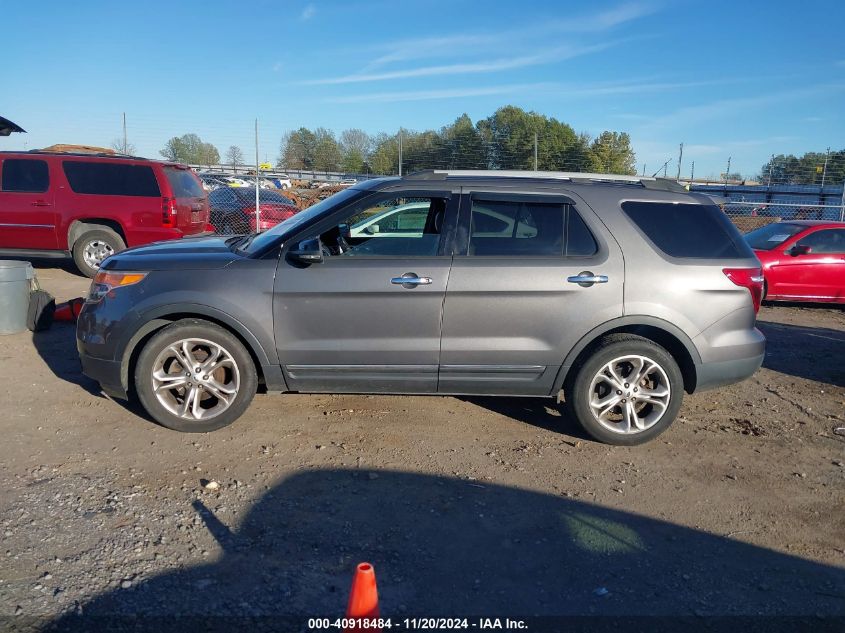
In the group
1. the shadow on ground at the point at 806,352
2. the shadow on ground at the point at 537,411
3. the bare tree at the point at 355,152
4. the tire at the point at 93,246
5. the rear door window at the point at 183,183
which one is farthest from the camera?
the bare tree at the point at 355,152

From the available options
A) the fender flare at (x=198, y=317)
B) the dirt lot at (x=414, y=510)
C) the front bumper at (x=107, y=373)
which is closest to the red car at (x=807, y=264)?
the dirt lot at (x=414, y=510)

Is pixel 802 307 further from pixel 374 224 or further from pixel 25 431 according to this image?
pixel 25 431

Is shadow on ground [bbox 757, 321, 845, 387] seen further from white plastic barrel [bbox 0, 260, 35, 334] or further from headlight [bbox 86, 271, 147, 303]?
white plastic barrel [bbox 0, 260, 35, 334]

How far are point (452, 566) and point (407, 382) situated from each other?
66.3 inches

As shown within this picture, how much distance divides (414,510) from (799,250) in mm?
8772

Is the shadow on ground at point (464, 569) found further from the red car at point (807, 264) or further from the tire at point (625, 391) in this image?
the red car at point (807, 264)

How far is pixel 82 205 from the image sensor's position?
34.0 feet

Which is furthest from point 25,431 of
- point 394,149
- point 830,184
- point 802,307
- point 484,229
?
point 830,184

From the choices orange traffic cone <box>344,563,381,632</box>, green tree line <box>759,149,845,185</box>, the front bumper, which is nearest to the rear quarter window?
orange traffic cone <box>344,563,381,632</box>

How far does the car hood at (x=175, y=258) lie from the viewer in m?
4.75

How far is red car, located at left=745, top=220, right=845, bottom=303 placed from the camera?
1020 cm

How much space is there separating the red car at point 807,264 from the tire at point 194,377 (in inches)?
331

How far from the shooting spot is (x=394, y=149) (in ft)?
67.2

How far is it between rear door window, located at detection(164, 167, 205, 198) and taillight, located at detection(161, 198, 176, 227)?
21 centimetres
